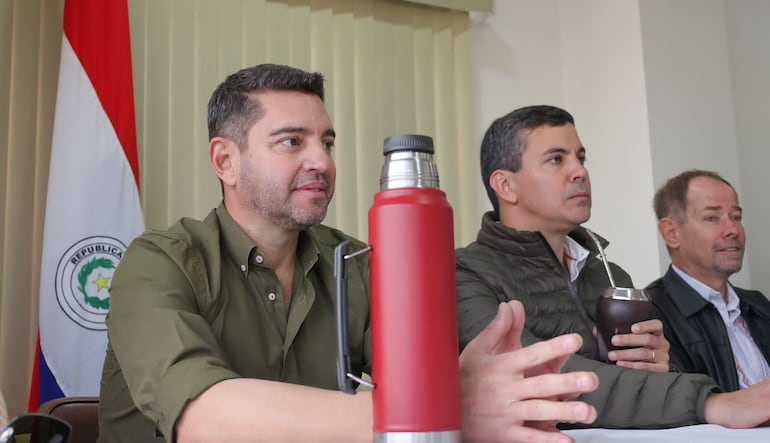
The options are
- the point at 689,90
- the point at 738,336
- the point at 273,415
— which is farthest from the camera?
the point at 689,90

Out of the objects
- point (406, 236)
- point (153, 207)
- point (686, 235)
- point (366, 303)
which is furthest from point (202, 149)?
point (406, 236)

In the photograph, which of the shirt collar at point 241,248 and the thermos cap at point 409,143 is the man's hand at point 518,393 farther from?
the shirt collar at point 241,248

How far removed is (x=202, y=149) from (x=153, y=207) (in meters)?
0.28

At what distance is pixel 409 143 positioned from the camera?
653mm

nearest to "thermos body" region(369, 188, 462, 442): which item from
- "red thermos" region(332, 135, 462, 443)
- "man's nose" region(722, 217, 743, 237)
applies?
"red thermos" region(332, 135, 462, 443)

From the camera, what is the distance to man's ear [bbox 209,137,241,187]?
4.90 ft

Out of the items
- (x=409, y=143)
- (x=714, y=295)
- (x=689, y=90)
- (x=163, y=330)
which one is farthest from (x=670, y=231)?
(x=409, y=143)

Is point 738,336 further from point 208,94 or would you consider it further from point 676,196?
point 208,94

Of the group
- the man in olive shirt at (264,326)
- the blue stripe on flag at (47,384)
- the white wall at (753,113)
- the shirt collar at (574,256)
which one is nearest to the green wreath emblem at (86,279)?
the blue stripe on flag at (47,384)

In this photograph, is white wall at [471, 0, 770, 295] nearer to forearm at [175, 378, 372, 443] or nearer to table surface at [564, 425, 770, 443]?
table surface at [564, 425, 770, 443]

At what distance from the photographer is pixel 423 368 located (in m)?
0.61

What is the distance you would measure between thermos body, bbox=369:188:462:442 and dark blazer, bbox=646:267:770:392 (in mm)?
1844

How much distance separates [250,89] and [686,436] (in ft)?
3.11

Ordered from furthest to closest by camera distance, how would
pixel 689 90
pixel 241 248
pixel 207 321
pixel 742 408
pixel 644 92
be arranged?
pixel 689 90
pixel 644 92
pixel 241 248
pixel 207 321
pixel 742 408
